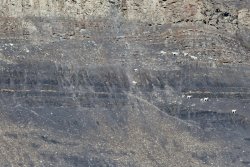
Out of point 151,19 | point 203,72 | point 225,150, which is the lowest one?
point 225,150

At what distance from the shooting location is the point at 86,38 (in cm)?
1193

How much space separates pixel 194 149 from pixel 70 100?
2252 mm

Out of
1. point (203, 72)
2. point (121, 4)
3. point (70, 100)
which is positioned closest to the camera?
point (70, 100)

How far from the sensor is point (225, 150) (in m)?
10.2

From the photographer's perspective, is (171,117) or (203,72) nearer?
(171,117)

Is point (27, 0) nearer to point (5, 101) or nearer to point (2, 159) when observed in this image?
point (5, 101)

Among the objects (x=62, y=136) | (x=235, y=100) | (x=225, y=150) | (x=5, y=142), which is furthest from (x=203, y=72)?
(x=5, y=142)

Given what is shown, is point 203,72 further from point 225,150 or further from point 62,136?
point 62,136

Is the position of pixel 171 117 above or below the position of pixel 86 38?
below

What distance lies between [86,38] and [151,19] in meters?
1.37

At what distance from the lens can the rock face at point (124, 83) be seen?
994 centimetres

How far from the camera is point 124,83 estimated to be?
440 inches

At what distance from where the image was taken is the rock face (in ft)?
32.6

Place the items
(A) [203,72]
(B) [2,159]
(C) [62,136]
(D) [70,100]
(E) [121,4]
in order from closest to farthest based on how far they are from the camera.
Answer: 1. (B) [2,159]
2. (C) [62,136]
3. (D) [70,100]
4. (A) [203,72]
5. (E) [121,4]
